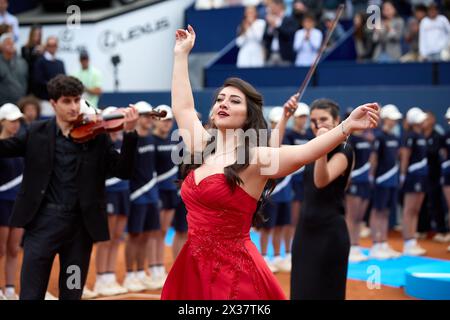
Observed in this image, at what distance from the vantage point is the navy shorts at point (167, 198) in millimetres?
10008

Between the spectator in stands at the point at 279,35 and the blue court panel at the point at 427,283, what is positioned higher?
the spectator in stands at the point at 279,35

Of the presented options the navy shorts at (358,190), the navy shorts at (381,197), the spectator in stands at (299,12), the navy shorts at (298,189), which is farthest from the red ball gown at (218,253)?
the spectator in stands at (299,12)

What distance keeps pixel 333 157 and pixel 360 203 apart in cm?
612

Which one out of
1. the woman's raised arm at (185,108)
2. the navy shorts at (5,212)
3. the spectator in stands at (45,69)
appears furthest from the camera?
the spectator in stands at (45,69)

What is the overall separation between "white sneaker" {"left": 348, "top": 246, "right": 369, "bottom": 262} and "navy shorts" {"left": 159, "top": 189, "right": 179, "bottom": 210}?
2.77 metres

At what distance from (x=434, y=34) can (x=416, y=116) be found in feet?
9.94

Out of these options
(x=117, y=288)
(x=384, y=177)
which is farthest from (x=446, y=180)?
(x=117, y=288)

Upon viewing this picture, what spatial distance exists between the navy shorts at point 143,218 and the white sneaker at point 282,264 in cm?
193

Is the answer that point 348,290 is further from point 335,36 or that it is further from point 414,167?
point 335,36

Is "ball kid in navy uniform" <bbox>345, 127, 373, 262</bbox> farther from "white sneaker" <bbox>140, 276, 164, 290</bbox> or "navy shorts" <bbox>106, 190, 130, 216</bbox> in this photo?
"navy shorts" <bbox>106, 190, 130, 216</bbox>

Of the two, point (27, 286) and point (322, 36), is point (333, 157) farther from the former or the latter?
point (322, 36)

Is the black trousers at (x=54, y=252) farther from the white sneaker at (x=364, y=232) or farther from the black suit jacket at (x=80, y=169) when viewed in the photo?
the white sneaker at (x=364, y=232)

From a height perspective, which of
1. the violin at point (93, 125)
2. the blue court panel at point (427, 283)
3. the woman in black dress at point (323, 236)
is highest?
the violin at point (93, 125)
